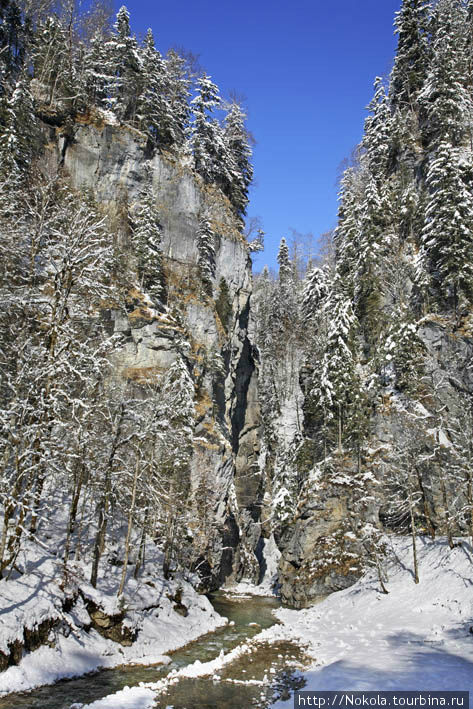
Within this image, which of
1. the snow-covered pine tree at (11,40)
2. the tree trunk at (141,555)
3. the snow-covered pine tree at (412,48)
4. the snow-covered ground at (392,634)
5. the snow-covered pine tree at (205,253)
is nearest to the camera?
the snow-covered ground at (392,634)

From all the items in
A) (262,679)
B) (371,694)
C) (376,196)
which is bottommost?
(262,679)

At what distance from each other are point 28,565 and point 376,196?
4552cm

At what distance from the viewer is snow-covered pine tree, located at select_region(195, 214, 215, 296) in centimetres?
4775

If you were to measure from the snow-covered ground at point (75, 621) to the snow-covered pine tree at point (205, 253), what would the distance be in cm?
3118

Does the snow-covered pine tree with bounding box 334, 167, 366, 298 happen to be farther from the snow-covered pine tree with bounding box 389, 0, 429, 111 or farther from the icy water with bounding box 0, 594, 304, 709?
the icy water with bounding box 0, 594, 304, 709

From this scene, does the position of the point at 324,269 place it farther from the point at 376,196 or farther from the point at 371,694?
the point at 371,694

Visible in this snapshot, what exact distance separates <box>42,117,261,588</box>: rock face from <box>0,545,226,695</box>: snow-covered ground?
46.7 feet

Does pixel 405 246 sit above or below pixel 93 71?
below

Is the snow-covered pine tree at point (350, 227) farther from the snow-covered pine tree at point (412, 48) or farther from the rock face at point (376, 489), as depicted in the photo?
the rock face at point (376, 489)

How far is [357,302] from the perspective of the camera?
4716 cm

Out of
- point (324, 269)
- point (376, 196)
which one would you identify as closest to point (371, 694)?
point (376, 196)

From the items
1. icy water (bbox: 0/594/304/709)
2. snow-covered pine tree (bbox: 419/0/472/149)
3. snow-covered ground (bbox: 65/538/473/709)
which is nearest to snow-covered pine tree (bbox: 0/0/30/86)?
snow-covered pine tree (bbox: 419/0/472/149)

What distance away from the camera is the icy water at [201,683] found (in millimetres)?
12656

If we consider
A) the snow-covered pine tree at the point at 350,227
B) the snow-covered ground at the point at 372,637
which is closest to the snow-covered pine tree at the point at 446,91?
the snow-covered pine tree at the point at 350,227
